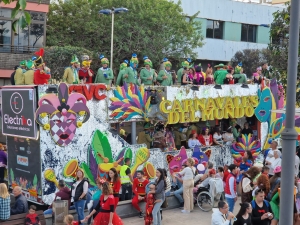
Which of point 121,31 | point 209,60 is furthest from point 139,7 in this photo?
point 209,60

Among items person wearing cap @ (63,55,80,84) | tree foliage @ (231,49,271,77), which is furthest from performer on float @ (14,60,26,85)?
tree foliage @ (231,49,271,77)

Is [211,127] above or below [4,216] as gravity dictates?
above

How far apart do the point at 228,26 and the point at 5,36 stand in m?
21.9

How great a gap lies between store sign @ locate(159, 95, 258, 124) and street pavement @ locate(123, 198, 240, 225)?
264 cm

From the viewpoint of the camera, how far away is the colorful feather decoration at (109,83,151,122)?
603 inches

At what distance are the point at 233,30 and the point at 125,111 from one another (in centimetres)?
3427

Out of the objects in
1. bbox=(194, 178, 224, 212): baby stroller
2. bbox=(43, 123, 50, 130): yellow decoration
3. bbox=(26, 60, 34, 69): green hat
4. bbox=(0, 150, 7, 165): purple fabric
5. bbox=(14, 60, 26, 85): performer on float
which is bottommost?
bbox=(194, 178, 224, 212): baby stroller

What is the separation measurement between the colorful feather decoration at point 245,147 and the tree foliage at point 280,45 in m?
5.13

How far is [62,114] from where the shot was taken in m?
14.4

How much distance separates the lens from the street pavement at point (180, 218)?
14102mm

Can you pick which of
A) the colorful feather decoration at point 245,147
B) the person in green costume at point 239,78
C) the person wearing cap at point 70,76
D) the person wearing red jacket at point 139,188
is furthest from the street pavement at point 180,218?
the person in green costume at point 239,78

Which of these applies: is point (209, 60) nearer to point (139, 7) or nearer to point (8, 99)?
point (139, 7)

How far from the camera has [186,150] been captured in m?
16.8

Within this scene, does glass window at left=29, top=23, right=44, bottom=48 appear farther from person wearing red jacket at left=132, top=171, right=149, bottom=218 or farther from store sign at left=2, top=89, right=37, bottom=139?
person wearing red jacket at left=132, top=171, right=149, bottom=218
